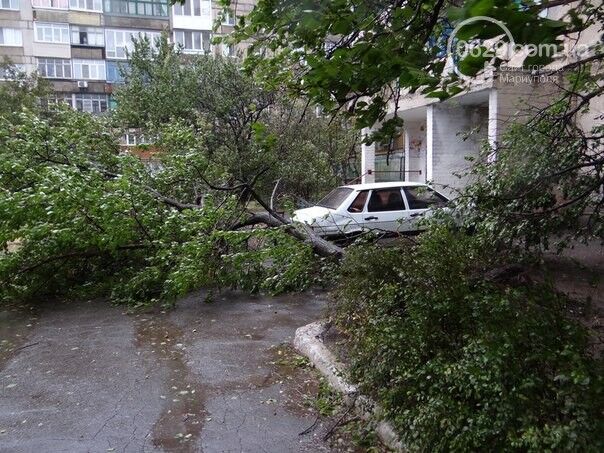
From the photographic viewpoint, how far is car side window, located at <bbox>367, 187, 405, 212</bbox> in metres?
11.1

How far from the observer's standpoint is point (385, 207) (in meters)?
11.1

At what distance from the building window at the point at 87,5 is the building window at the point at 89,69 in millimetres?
3532

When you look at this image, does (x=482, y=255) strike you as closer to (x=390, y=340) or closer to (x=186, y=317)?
(x=390, y=340)

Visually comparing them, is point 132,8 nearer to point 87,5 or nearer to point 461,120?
point 87,5

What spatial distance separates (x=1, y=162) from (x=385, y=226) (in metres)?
7.14

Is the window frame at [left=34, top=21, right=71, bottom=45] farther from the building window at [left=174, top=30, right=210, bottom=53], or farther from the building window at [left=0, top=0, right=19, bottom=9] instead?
the building window at [left=174, top=30, right=210, bottom=53]

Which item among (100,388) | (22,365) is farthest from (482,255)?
(22,365)

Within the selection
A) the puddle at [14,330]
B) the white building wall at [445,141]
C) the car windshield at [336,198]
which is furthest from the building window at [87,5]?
the puddle at [14,330]

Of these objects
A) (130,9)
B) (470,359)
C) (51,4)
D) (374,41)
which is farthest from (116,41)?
(470,359)

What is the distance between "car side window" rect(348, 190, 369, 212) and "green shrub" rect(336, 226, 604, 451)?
6.35 metres

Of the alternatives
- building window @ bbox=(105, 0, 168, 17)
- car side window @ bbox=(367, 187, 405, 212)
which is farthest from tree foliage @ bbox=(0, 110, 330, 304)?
building window @ bbox=(105, 0, 168, 17)

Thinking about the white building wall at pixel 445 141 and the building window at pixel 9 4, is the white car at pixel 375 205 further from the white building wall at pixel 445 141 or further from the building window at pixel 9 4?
the building window at pixel 9 4

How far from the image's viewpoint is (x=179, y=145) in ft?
31.4

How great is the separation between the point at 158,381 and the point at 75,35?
3763 centimetres
